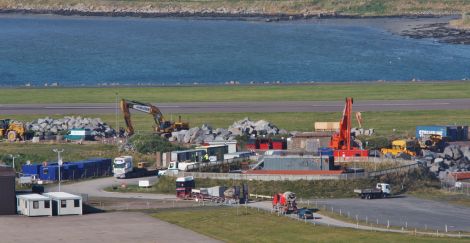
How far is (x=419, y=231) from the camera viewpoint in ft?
260

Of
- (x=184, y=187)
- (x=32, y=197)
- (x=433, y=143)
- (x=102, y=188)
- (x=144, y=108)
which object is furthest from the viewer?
(x=144, y=108)

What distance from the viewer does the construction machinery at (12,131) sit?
395 ft

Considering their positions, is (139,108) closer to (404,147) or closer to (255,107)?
(255,107)

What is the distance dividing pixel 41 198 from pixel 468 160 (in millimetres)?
38232

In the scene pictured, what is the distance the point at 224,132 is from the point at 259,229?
4126 cm

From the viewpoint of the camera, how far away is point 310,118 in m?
134

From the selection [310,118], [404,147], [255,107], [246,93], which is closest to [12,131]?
[310,118]

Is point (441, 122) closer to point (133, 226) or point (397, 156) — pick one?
point (397, 156)

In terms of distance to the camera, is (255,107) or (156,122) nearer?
(156,122)

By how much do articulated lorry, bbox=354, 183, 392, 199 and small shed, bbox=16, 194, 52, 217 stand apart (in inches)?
836

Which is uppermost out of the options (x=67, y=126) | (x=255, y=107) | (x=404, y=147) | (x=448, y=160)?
(x=255, y=107)

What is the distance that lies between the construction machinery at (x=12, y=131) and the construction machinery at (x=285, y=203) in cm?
4048

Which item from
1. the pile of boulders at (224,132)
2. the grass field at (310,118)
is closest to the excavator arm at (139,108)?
the grass field at (310,118)

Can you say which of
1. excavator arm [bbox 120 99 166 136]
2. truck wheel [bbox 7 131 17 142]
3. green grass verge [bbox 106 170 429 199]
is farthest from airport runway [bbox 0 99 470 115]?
green grass verge [bbox 106 170 429 199]
